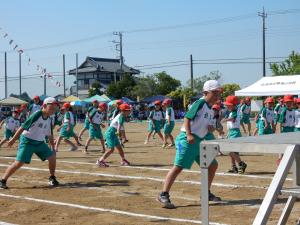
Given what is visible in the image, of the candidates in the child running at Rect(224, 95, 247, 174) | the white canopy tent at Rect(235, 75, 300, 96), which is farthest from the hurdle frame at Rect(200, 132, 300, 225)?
the white canopy tent at Rect(235, 75, 300, 96)

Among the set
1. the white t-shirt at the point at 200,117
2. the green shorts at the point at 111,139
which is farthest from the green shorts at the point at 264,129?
the white t-shirt at the point at 200,117

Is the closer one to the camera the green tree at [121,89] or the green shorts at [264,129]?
the green shorts at [264,129]

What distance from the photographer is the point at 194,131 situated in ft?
27.3

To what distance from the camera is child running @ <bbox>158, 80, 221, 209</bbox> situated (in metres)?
8.20

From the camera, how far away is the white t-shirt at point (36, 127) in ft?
33.0

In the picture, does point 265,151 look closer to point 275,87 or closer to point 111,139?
point 111,139

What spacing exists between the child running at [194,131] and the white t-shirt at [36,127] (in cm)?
296

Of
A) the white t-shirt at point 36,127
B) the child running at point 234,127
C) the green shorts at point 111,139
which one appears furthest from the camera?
the green shorts at point 111,139

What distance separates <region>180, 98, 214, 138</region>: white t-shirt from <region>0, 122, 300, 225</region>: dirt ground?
116 cm

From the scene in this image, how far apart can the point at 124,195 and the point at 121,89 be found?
60.1 meters

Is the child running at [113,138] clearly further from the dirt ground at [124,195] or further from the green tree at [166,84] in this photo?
the green tree at [166,84]

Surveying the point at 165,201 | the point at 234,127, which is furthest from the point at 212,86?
the point at 234,127

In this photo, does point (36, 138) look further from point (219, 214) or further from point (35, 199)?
point (219, 214)

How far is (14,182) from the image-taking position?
37.1 feet
